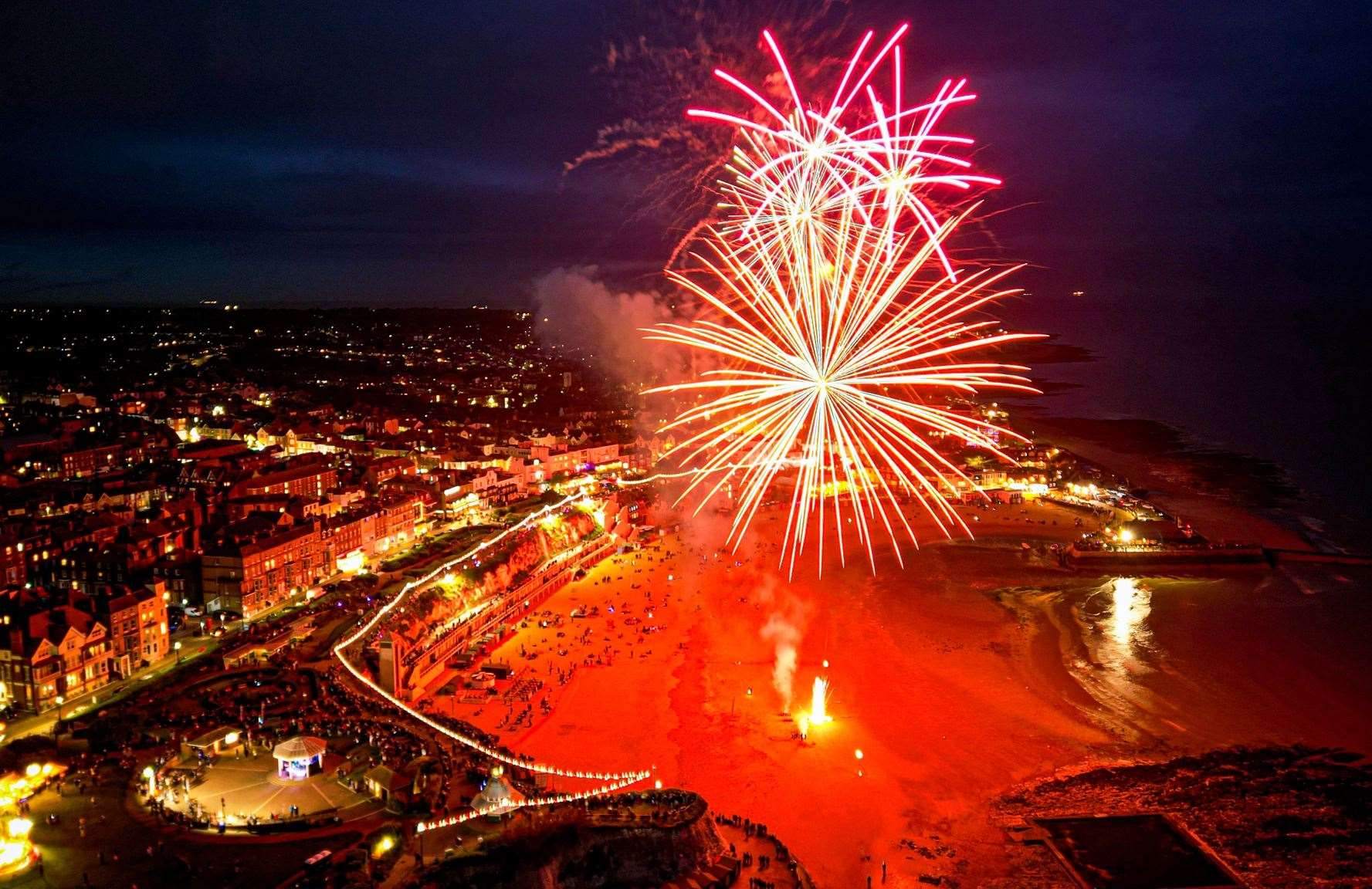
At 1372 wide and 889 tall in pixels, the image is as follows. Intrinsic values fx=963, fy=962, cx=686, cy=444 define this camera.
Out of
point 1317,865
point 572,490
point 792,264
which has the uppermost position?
point 792,264

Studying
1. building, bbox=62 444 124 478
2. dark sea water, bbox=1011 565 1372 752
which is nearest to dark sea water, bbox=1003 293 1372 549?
→ dark sea water, bbox=1011 565 1372 752

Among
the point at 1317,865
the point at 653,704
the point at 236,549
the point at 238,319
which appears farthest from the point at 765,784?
the point at 238,319

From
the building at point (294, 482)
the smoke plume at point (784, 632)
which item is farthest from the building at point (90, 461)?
the smoke plume at point (784, 632)

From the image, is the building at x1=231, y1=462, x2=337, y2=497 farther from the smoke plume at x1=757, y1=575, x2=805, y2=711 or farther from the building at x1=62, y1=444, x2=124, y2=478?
the smoke plume at x1=757, y1=575, x2=805, y2=711

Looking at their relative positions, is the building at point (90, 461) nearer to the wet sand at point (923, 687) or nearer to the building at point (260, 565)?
the building at point (260, 565)

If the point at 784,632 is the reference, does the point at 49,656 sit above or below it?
above

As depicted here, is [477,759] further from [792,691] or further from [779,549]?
[779,549]

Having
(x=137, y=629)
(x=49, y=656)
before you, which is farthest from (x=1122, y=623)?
(x=49, y=656)

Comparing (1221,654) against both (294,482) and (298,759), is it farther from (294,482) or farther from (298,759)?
(294,482)
